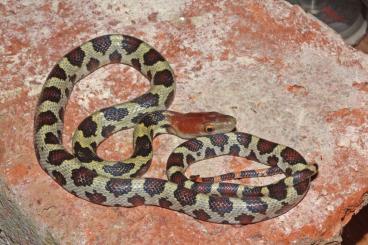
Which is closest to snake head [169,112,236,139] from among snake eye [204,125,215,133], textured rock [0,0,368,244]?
snake eye [204,125,215,133]

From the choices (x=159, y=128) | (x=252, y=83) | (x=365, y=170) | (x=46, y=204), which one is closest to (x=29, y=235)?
(x=46, y=204)

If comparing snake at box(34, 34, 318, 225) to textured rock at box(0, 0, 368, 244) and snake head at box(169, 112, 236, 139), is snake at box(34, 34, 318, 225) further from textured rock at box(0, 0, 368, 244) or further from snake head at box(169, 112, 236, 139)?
textured rock at box(0, 0, 368, 244)

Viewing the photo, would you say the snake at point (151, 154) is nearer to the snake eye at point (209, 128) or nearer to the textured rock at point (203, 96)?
the snake eye at point (209, 128)

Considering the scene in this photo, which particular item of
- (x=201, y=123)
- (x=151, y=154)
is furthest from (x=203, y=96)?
(x=151, y=154)

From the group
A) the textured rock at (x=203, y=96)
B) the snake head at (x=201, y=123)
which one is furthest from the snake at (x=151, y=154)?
the textured rock at (x=203, y=96)

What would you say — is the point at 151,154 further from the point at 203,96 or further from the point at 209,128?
the point at 203,96
